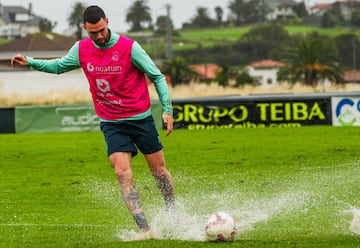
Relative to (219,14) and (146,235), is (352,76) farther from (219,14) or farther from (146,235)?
(146,235)

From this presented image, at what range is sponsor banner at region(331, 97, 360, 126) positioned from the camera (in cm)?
3062

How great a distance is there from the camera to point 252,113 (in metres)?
32.5

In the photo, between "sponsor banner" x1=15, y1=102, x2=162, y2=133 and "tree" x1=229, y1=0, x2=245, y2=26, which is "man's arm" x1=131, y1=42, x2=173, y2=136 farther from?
"tree" x1=229, y1=0, x2=245, y2=26

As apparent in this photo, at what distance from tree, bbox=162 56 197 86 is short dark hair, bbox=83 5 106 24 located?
238ft

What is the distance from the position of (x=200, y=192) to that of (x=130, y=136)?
464cm

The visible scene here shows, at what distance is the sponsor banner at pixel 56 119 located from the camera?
3355 centimetres

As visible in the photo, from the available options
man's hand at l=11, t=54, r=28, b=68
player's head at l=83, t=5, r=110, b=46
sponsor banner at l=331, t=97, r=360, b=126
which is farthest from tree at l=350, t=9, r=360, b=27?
player's head at l=83, t=5, r=110, b=46

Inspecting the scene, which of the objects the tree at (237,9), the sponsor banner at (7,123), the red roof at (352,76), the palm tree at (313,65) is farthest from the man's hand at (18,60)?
the tree at (237,9)

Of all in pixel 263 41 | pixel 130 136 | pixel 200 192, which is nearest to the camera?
pixel 130 136

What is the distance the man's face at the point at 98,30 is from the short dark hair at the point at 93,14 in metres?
0.03

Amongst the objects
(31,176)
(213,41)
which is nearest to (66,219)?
(31,176)

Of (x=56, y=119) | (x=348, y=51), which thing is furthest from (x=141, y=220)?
(x=348, y=51)

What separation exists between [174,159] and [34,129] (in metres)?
13.0

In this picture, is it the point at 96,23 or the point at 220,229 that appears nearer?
the point at 96,23
